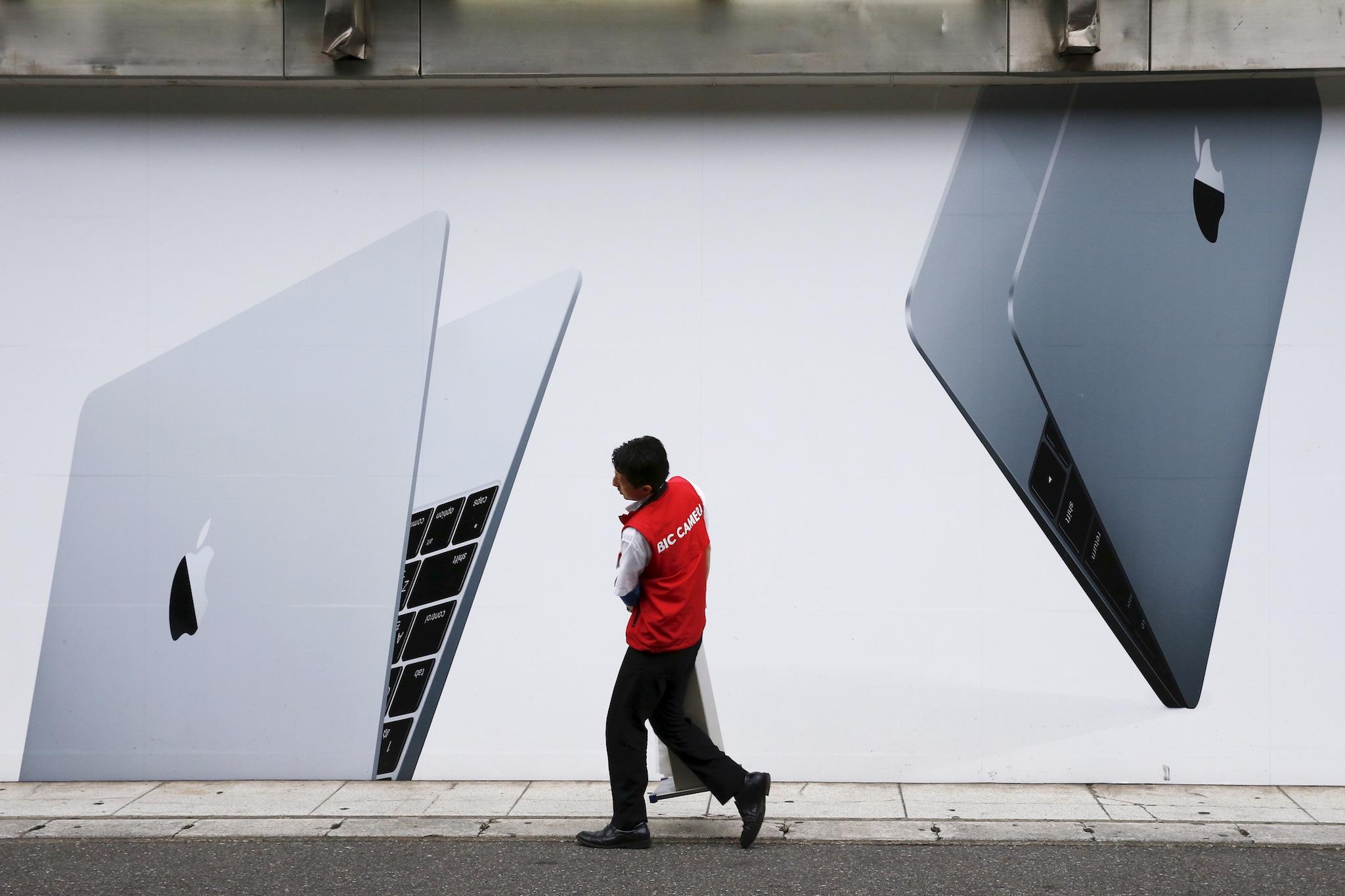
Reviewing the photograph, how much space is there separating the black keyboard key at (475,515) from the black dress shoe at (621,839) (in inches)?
64.9

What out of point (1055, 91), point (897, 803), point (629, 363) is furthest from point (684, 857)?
point (1055, 91)

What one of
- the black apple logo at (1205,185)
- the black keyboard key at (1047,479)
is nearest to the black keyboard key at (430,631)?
the black keyboard key at (1047,479)

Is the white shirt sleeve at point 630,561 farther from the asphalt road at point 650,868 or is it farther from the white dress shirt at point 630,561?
the asphalt road at point 650,868

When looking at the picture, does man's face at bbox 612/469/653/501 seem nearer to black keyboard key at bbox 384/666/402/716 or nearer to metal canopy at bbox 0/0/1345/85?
black keyboard key at bbox 384/666/402/716

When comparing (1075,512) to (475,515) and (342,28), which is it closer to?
(475,515)

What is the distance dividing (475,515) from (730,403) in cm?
141

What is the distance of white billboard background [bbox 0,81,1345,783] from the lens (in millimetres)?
5195

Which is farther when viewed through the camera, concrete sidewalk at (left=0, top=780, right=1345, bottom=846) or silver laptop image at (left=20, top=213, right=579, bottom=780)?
silver laptop image at (left=20, top=213, right=579, bottom=780)

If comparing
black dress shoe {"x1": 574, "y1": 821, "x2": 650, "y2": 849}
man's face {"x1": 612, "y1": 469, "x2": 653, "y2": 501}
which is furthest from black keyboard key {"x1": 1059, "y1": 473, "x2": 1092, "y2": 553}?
black dress shoe {"x1": 574, "y1": 821, "x2": 650, "y2": 849}

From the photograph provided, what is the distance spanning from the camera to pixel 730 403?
530 centimetres

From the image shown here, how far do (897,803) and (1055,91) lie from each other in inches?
141

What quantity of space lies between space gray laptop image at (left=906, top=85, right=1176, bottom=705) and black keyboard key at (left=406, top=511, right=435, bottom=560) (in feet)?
8.68

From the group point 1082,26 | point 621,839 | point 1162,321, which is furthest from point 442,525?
point 1082,26

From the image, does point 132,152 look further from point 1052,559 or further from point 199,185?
point 1052,559
